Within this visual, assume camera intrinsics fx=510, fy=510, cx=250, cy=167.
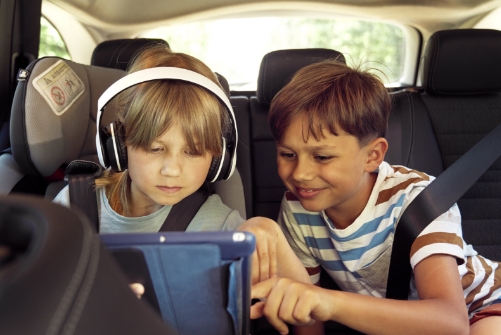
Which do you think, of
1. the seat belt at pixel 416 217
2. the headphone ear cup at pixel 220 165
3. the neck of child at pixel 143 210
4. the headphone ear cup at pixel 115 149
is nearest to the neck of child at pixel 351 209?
the seat belt at pixel 416 217

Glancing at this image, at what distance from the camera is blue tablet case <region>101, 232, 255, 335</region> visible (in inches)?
20.2


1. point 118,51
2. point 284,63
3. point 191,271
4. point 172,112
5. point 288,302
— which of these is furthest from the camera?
point 118,51

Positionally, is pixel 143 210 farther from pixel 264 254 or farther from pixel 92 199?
pixel 264 254

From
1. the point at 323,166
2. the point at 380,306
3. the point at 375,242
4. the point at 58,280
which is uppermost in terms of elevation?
the point at 58,280

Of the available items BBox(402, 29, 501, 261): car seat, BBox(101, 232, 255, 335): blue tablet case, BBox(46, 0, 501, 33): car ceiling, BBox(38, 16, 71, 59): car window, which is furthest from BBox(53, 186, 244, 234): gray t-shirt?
BBox(46, 0, 501, 33): car ceiling

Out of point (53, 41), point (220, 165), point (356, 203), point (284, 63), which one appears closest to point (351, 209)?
point (356, 203)

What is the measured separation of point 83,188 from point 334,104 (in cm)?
67

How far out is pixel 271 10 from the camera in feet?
8.95

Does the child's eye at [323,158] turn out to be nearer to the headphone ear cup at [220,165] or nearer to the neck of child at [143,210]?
the headphone ear cup at [220,165]

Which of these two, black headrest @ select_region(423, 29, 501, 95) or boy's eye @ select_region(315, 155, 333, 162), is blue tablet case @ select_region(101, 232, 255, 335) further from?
black headrest @ select_region(423, 29, 501, 95)

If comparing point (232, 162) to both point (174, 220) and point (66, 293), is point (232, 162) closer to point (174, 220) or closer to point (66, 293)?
point (174, 220)

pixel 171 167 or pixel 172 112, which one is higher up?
pixel 172 112

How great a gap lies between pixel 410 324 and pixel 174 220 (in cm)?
60

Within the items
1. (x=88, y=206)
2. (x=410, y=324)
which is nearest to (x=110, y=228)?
(x=88, y=206)
